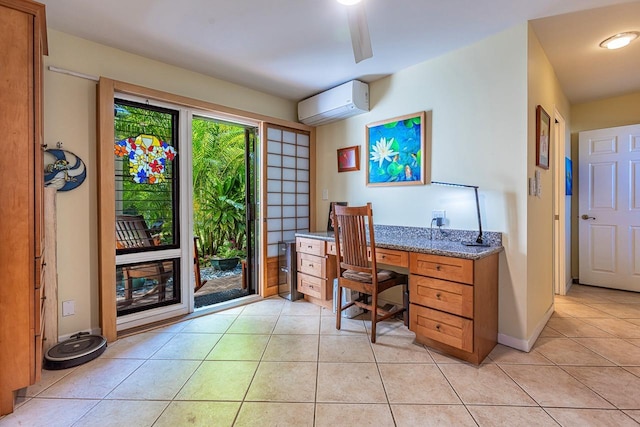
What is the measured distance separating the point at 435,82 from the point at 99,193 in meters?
2.96

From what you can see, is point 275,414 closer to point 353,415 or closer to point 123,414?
point 353,415

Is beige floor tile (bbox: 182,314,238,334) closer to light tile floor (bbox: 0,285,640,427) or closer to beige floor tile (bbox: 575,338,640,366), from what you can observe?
light tile floor (bbox: 0,285,640,427)

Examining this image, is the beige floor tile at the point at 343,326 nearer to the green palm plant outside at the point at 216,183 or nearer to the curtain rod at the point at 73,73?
the green palm plant outside at the point at 216,183

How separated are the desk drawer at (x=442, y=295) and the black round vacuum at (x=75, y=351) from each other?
2298 millimetres

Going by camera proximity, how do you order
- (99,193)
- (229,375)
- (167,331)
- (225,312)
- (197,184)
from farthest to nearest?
(197,184)
(225,312)
(167,331)
(99,193)
(229,375)

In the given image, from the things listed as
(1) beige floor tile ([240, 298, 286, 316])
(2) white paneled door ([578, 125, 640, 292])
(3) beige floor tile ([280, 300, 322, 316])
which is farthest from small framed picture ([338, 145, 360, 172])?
(2) white paneled door ([578, 125, 640, 292])

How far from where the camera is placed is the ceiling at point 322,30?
193 centimetres

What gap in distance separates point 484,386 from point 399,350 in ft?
1.91

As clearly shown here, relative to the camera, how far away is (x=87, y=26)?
2.14m

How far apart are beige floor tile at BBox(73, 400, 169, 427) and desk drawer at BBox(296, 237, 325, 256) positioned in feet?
5.81

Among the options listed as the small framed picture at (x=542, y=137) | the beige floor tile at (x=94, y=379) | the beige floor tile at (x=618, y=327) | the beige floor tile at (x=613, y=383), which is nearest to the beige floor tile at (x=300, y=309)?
the beige floor tile at (x=94, y=379)

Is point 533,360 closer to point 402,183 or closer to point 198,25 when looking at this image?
point 402,183

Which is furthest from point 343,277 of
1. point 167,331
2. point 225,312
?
point 167,331

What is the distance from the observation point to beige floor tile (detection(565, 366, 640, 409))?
5.19ft
